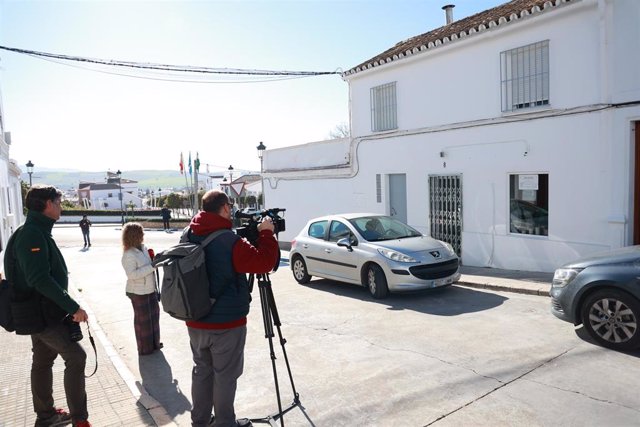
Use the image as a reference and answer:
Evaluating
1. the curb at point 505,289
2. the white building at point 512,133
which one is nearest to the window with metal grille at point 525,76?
the white building at point 512,133

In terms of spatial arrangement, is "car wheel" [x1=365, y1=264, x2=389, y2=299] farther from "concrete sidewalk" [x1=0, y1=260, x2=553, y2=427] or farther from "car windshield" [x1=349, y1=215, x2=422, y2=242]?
"concrete sidewalk" [x1=0, y1=260, x2=553, y2=427]

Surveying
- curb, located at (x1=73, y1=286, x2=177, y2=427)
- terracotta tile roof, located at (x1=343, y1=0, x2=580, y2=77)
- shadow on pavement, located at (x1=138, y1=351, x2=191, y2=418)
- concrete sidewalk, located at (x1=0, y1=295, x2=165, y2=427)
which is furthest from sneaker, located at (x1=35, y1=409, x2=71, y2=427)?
terracotta tile roof, located at (x1=343, y1=0, x2=580, y2=77)

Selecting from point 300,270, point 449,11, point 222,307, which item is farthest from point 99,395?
point 449,11

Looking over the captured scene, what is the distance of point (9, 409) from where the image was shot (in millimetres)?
4461

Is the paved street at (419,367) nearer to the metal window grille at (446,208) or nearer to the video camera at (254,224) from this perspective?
the video camera at (254,224)

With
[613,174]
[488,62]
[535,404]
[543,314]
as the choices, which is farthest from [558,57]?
[535,404]

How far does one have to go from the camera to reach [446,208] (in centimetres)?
1233

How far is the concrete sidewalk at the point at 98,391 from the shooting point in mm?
4277

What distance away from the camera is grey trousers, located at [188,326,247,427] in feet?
11.5

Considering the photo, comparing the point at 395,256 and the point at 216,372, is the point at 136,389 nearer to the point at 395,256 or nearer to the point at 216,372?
the point at 216,372

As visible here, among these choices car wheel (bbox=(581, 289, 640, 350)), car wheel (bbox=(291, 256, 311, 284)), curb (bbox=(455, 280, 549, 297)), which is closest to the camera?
car wheel (bbox=(581, 289, 640, 350))

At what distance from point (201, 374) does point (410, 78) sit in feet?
36.1

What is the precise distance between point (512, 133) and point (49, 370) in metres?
9.63

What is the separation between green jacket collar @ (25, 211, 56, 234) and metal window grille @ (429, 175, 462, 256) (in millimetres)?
9674
